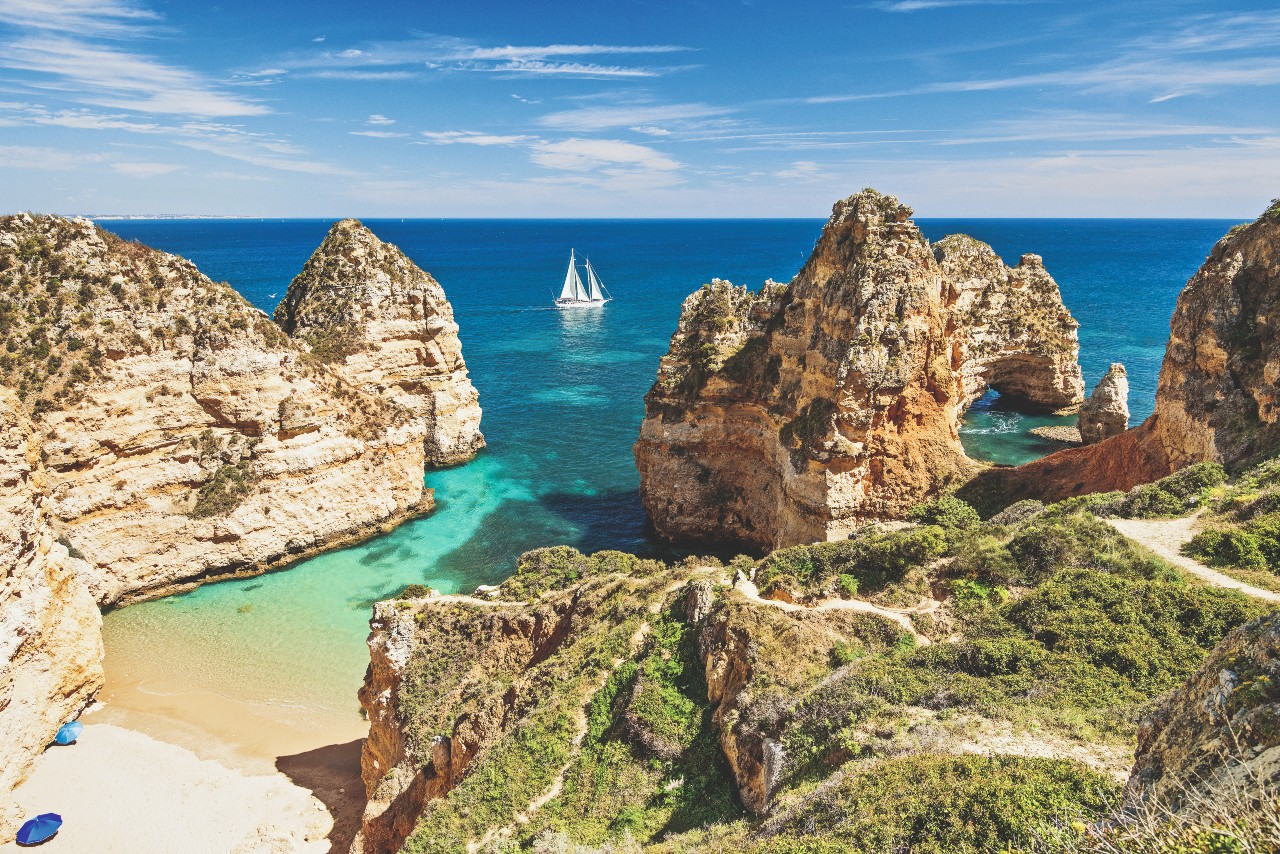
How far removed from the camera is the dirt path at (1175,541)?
13773mm

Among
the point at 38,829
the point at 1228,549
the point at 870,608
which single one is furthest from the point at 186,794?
the point at 1228,549

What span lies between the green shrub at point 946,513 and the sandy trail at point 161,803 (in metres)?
20.2

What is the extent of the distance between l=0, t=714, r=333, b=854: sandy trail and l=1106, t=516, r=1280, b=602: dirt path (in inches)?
892

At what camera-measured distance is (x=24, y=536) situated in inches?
825

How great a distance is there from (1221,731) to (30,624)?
Answer: 28.0 metres

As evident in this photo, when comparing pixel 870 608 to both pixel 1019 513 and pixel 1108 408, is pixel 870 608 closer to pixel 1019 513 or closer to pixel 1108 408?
pixel 1019 513

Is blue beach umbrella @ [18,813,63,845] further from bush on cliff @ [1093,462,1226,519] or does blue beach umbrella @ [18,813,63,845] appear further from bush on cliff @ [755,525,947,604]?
bush on cliff @ [1093,462,1226,519]

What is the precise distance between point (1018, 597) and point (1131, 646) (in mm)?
2750

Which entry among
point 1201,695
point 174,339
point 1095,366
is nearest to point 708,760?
point 1201,695

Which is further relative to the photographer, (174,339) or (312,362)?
(312,362)

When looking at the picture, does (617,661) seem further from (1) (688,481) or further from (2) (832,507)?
(1) (688,481)

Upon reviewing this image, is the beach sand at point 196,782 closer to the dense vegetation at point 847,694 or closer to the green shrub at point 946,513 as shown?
the dense vegetation at point 847,694

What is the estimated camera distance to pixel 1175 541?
54.7ft

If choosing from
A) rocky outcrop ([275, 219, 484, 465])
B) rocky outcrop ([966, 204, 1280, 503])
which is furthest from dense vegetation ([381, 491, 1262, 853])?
rocky outcrop ([275, 219, 484, 465])
